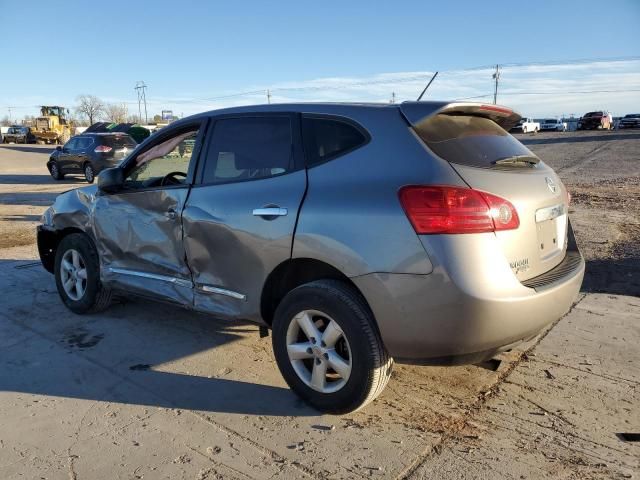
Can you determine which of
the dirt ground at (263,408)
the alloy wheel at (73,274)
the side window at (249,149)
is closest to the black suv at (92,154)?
the alloy wheel at (73,274)

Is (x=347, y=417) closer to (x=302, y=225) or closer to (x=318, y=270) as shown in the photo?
(x=318, y=270)

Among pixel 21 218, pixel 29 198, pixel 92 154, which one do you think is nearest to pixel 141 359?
pixel 21 218

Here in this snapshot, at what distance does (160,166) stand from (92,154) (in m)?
16.1

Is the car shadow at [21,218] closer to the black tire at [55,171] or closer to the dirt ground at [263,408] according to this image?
the dirt ground at [263,408]

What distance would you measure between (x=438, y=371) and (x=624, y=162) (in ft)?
68.6

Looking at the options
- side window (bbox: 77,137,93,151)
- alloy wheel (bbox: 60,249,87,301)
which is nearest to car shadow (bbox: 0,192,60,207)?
side window (bbox: 77,137,93,151)

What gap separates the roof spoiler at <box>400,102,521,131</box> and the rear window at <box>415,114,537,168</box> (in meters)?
0.03

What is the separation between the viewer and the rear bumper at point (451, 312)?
8.81 feet

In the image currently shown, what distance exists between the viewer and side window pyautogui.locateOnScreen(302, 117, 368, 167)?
3.17m

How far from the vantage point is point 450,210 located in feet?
8.94

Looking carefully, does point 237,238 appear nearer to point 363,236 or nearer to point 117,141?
point 363,236

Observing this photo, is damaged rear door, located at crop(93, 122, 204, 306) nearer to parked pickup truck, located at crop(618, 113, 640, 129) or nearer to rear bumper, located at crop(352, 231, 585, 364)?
rear bumper, located at crop(352, 231, 585, 364)

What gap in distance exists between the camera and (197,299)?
152 inches

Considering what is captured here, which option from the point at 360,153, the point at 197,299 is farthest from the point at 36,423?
the point at 360,153
